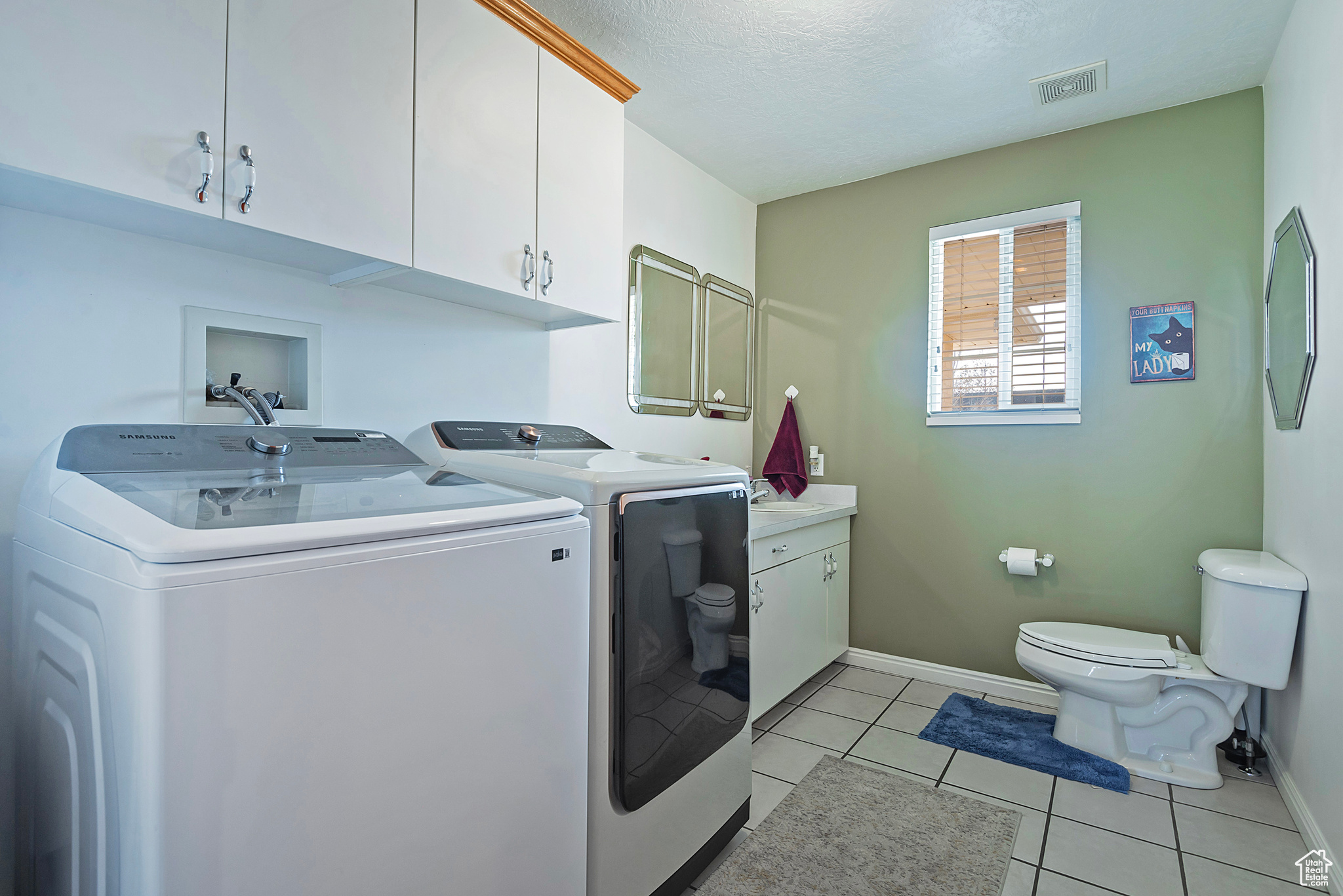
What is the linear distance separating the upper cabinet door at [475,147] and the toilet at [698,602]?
33.7 inches

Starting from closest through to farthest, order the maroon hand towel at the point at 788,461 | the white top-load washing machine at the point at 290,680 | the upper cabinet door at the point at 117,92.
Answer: the white top-load washing machine at the point at 290,680 → the upper cabinet door at the point at 117,92 → the maroon hand towel at the point at 788,461

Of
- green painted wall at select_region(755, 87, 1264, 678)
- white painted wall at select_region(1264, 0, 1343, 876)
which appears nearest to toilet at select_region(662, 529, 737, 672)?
white painted wall at select_region(1264, 0, 1343, 876)

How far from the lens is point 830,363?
344 cm

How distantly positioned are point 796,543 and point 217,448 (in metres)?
2.04

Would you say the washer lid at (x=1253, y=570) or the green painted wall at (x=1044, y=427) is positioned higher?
the green painted wall at (x=1044, y=427)

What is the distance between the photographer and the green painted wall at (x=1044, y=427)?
2.51 m

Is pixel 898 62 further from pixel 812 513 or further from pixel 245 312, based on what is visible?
pixel 245 312

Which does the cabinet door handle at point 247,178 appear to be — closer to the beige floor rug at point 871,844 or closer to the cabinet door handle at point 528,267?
the cabinet door handle at point 528,267

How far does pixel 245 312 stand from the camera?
1555 mm

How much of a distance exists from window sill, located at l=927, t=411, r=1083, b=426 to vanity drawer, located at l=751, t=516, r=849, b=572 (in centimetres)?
68

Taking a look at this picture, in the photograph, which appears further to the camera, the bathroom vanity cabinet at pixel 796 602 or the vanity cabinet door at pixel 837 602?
the vanity cabinet door at pixel 837 602

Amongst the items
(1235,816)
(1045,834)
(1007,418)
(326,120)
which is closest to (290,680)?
(326,120)

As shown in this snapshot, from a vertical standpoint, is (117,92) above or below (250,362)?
above

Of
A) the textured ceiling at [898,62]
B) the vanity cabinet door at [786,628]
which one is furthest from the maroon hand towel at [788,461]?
the textured ceiling at [898,62]
